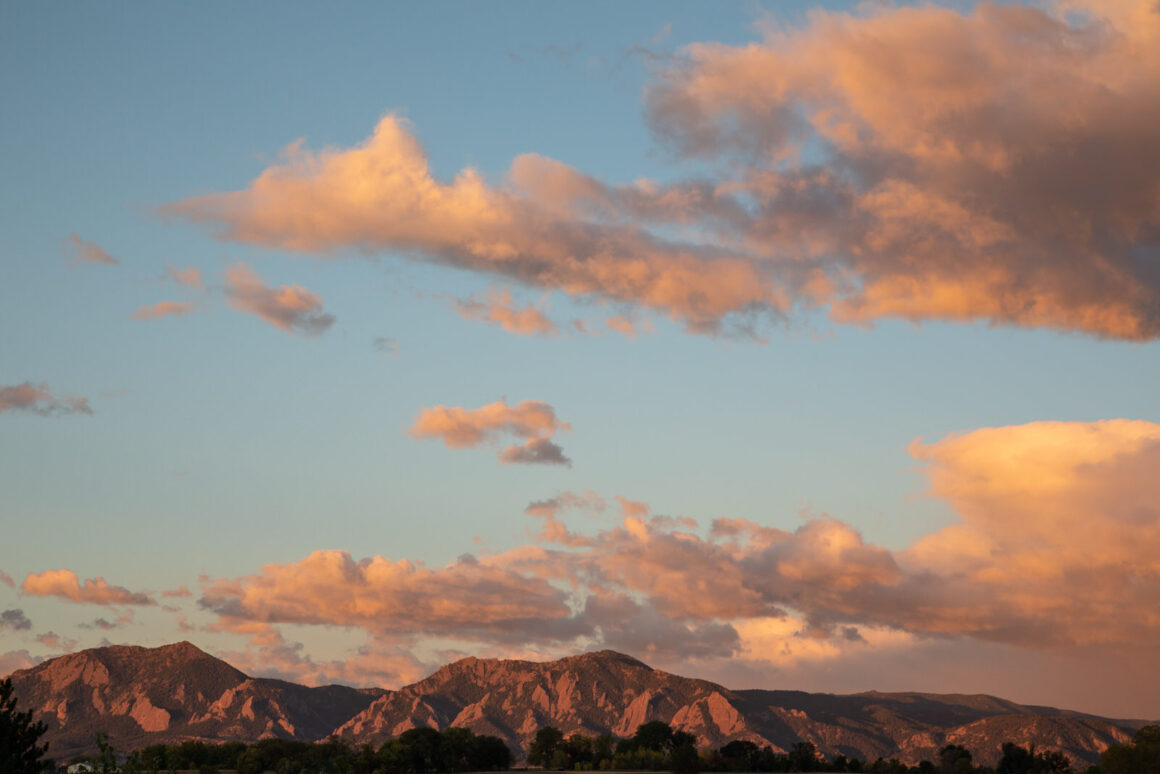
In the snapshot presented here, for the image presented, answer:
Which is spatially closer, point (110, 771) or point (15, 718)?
point (110, 771)

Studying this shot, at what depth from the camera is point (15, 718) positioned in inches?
4596

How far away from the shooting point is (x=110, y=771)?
60719 millimetres

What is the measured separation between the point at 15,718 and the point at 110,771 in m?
65.6
